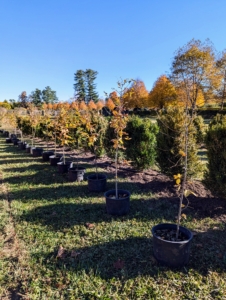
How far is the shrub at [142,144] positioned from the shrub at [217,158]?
6.49ft

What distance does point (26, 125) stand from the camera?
16906 millimetres

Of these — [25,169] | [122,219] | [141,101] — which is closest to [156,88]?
[141,101]

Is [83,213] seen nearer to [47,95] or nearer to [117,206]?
[117,206]

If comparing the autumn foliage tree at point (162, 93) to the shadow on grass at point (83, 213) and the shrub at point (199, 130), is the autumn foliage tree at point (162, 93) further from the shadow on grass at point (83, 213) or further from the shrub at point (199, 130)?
the shadow on grass at point (83, 213)

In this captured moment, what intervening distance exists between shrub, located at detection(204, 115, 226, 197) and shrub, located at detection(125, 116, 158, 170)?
1977 millimetres

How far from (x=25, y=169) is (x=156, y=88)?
34145mm

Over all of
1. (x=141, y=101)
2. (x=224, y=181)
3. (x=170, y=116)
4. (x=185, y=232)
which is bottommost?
(x=185, y=232)

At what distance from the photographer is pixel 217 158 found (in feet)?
12.6

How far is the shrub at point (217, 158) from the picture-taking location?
376 centimetres

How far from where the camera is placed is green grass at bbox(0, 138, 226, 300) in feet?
7.05

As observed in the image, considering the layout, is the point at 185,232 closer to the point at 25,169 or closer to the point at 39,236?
the point at 39,236

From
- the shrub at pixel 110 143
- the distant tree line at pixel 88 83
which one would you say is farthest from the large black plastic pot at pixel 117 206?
the distant tree line at pixel 88 83

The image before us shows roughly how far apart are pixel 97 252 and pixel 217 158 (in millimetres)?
2693

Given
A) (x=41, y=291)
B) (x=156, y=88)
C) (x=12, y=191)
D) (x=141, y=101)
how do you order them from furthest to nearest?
1. (x=141, y=101)
2. (x=156, y=88)
3. (x=12, y=191)
4. (x=41, y=291)
